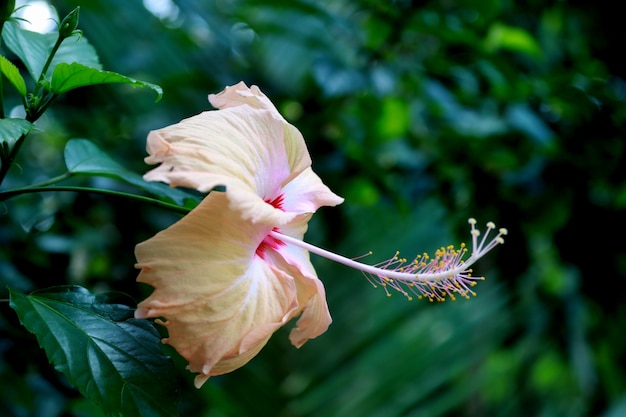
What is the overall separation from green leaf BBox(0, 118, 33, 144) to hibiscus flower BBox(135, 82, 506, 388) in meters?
0.11

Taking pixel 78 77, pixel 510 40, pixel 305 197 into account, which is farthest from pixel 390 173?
pixel 78 77

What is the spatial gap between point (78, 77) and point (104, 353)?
252 millimetres

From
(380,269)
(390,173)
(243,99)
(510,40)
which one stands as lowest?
(390,173)

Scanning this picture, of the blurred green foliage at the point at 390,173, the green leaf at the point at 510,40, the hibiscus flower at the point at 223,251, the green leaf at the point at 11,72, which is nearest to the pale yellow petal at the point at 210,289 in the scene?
the hibiscus flower at the point at 223,251

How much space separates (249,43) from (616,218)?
1.24 metres

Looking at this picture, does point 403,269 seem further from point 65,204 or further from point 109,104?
point 109,104

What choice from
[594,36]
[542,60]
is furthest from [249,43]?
[594,36]

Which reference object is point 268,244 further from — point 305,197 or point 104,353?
point 104,353

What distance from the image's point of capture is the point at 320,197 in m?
0.68

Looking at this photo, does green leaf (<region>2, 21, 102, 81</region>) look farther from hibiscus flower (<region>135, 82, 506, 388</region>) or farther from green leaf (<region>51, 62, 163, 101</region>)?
hibiscus flower (<region>135, 82, 506, 388</region>)

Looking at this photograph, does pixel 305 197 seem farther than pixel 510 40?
No

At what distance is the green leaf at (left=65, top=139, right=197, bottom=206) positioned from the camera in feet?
2.27

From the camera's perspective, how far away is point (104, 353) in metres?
0.56

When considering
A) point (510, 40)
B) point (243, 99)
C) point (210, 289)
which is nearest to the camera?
point (210, 289)
